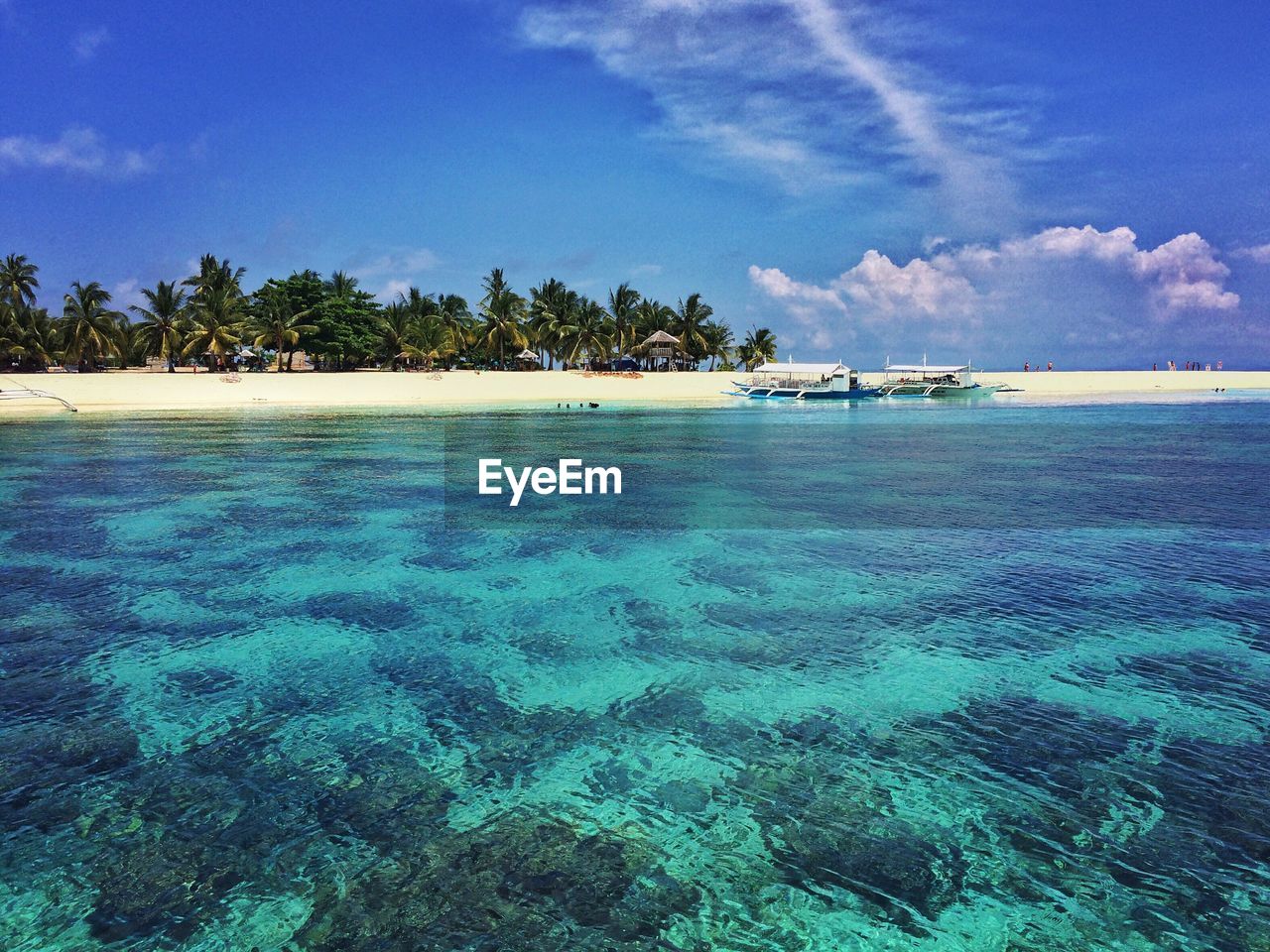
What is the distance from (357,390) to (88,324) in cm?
2611

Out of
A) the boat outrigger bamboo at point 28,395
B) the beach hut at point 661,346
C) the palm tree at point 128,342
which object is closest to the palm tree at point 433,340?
the beach hut at point 661,346

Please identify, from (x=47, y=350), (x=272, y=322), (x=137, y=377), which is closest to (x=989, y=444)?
(x=137, y=377)

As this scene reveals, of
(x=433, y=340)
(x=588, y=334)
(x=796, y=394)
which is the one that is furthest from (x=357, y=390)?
(x=796, y=394)

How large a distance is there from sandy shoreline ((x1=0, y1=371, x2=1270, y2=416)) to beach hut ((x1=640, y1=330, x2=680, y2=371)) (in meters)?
3.26

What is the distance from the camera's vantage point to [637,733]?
5824 mm

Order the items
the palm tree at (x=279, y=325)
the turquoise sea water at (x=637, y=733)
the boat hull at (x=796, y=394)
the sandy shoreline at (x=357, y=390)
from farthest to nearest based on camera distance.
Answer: the palm tree at (x=279, y=325)
the boat hull at (x=796, y=394)
the sandy shoreline at (x=357, y=390)
the turquoise sea water at (x=637, y=733)

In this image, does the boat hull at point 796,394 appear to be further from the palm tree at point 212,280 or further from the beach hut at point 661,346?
the palm tree at point 212,280

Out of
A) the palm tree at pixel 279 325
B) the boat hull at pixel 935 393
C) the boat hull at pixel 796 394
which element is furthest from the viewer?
the boat hull at pixel 935 393

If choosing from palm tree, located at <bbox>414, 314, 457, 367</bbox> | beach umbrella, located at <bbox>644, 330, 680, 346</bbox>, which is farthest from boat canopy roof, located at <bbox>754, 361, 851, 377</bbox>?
palm tree, located at <bbox>414, 314, 457, 367</bbox>

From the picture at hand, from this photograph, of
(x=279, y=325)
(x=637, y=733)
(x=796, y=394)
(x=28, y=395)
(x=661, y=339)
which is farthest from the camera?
(x=661, y=339)

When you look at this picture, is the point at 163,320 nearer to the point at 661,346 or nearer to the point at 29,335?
the point at 29,335

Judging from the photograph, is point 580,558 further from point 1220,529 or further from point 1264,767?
point 1220,529

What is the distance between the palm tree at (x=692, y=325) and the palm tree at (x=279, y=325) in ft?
119

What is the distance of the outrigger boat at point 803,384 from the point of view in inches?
2446
